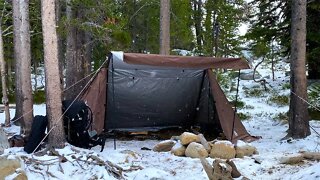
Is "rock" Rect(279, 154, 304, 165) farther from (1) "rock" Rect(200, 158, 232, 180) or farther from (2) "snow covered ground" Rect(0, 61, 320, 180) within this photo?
(1) "rock" Rect(200, 158, 232, 180)

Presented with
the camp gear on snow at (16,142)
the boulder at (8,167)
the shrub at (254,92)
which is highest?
the boulder at (8,167)

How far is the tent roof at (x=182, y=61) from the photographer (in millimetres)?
6625

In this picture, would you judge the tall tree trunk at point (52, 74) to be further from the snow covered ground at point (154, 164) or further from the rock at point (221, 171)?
the rock at point (221, 171)

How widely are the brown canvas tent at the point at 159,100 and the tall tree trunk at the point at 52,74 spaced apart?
190 cm

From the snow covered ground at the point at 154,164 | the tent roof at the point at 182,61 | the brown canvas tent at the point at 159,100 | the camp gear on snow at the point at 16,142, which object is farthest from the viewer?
the brown canvas tent at the point at 159,100

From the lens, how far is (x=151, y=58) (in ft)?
22.1

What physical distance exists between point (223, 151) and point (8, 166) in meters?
3.41

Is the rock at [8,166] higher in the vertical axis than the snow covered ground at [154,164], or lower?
higher

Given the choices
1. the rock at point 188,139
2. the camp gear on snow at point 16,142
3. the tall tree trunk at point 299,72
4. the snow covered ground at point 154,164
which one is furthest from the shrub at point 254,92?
the camp gear on snow at point 16,142

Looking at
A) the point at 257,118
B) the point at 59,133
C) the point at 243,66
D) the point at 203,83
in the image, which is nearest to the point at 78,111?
the point at 59,133

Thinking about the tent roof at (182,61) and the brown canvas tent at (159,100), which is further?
the brown canvas tent at (159,100)

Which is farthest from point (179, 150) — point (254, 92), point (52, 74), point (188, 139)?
point (254, 92)

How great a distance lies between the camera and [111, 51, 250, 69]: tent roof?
6.62m

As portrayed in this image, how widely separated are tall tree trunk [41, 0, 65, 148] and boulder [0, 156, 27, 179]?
1.22m
